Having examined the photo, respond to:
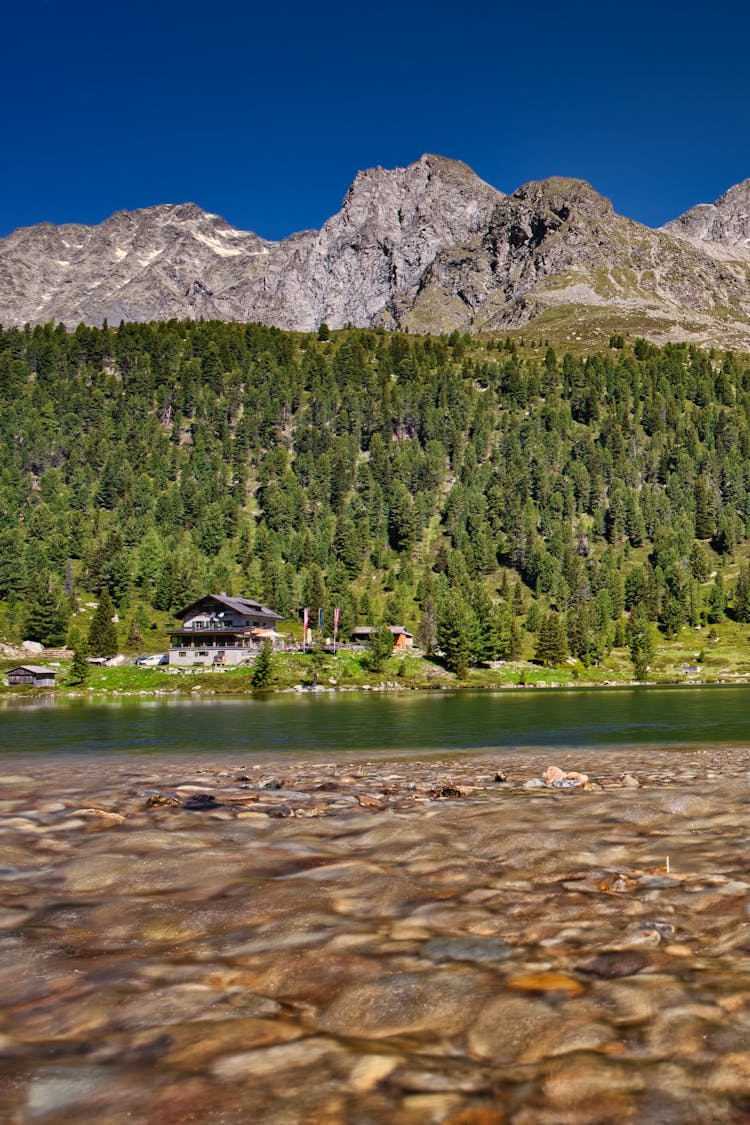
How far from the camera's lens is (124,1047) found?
185 inches

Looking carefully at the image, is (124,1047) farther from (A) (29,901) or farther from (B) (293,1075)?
(A) (29,901)

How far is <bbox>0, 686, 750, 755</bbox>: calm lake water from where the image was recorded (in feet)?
130

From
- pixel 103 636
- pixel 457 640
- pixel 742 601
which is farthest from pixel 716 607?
pixel 103 636

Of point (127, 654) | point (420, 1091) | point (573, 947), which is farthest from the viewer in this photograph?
point (127, 654)

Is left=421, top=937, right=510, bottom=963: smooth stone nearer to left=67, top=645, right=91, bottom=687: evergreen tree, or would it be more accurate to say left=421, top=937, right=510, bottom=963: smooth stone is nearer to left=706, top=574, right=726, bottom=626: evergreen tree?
left=67, top=645, right=91, bottom=687: evergreen tree

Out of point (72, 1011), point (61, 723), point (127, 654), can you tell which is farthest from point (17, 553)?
point (72, 1011)

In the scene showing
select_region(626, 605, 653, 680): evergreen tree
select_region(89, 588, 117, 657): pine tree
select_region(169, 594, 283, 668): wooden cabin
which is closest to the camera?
select_region(89, 588, 117, 657): pine tree

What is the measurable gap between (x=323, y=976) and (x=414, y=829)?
5.31m

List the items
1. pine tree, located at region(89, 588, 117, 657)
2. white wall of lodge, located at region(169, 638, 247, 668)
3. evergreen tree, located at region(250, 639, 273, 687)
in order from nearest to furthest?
evergreen tree, located at region(250, 639, 273, 687)
pine tree, located at region(89, 588, 117, 657)
white wall of lodge, located at region(169, 638, 247, 668)

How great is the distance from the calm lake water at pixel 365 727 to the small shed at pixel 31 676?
34.3m

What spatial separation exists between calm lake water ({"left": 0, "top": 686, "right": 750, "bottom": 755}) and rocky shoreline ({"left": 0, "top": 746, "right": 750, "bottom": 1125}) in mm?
26361

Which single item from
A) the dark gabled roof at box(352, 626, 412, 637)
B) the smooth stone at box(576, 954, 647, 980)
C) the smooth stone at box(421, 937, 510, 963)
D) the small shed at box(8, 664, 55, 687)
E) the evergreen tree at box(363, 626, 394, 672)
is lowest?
the small shed at box(8, 664, 55, 687)

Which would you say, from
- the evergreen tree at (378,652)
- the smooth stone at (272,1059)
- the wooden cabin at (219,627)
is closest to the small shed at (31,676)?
the wooden cabin at (219,627)

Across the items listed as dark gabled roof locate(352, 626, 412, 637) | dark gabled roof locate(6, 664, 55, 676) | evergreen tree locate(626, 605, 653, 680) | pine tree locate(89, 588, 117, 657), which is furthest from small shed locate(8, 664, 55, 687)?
evergreen tree locate(626, 605, 653, 680)
